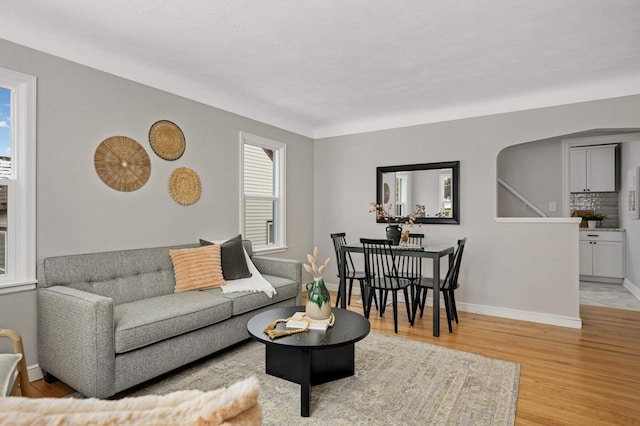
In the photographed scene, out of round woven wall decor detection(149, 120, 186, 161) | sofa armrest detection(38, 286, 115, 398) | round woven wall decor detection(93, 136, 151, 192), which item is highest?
round woven wall decor detection(149, 120, 186, 161)

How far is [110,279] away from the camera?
9.30ft

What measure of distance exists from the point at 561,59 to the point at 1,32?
420cm

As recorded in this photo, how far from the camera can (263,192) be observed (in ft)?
15.4

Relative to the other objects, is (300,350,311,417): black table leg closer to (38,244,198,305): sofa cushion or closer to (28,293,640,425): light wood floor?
(28,293,640,425): light wood floor

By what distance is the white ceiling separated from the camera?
7.65 ft

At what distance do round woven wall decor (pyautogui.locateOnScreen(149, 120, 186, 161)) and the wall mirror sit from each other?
8.50 feet

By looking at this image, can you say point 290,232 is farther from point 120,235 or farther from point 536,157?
point 536,157

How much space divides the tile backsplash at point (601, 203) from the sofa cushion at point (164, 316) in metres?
6.36

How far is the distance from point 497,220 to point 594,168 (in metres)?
3.19

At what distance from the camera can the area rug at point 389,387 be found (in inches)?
81.9

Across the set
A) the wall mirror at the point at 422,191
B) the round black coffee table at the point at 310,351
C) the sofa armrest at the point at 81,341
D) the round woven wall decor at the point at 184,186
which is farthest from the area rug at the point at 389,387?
the wall mirror at the point at 422,191

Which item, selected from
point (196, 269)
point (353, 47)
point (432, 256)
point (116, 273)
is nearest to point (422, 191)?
point (432, 256)

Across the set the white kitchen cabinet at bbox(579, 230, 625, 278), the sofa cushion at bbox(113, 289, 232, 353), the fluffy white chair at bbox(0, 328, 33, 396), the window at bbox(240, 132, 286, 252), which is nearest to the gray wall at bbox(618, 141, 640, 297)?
the white kitchen cabinet at bbox(579, 230, 625, 278)

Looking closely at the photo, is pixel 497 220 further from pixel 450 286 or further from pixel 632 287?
pixel 632 287
